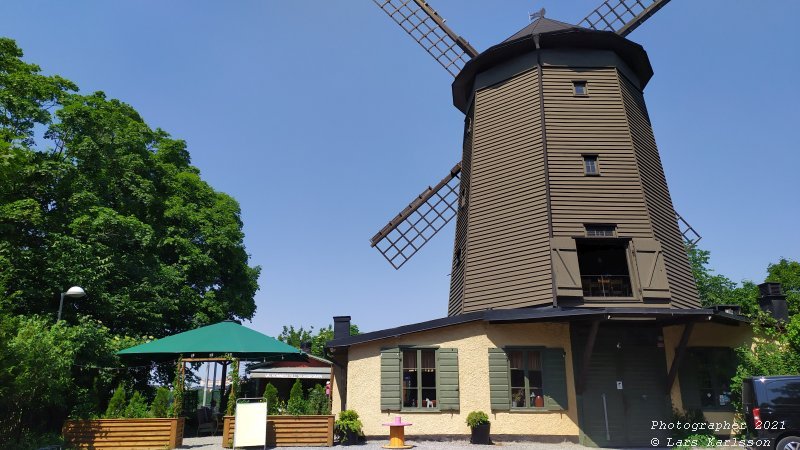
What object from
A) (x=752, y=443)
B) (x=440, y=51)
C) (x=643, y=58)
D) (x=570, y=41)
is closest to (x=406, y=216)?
(x=440, y=51)

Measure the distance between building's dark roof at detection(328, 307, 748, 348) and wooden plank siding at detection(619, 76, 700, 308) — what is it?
110 cm

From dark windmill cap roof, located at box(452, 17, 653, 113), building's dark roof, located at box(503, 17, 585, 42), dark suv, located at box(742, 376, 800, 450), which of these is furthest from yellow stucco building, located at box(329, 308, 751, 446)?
building's dark roof, located at box(503, 17, 585, 42)

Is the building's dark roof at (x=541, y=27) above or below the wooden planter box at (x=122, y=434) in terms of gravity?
above

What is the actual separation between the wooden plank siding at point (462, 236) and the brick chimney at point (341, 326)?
10.8 ft

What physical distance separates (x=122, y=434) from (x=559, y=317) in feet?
33.4

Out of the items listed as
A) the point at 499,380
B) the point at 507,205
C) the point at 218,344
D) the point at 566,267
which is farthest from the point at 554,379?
the point at 218,344

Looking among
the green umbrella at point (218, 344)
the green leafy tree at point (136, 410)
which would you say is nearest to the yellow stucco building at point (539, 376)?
the green umbrella at point (218, 344)

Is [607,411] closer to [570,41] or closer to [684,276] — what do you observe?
[684,276]

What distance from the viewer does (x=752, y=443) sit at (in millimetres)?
9492

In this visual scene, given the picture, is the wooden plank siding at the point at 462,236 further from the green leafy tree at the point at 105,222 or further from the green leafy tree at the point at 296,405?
the green leafy tree at the point at 105,222

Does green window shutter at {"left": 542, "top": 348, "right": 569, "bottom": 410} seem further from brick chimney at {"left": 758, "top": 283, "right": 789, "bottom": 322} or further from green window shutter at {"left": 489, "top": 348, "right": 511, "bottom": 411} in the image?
brick chimney at {"left": 758, "top": 283, "right": 789, "bottom": 322}

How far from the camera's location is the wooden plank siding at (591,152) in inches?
547

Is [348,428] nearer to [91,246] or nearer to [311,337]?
[91,246]

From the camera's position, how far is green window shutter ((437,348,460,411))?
12883 millimetres
